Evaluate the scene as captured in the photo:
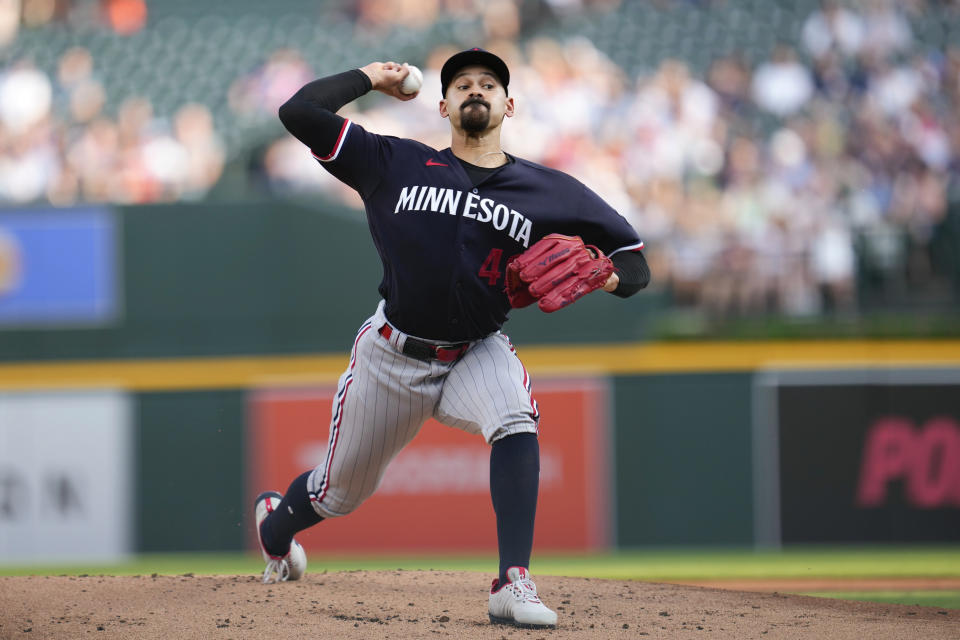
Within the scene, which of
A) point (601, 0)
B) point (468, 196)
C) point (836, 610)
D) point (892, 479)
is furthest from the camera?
point (601, 0)

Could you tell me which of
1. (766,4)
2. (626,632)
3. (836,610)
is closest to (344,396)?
(626,632)

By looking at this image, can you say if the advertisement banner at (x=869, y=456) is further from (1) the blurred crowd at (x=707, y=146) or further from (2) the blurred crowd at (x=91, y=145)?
(2) the blurred crowd at (x=91, y=145)

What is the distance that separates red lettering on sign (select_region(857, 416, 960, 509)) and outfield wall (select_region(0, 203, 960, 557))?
0.01 metres

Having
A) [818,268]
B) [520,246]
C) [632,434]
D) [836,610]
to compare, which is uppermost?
[818,268]

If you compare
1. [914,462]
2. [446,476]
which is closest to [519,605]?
[446,476]

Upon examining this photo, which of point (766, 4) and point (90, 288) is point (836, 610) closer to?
point (90, 288)

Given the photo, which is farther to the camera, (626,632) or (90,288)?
(90,288)

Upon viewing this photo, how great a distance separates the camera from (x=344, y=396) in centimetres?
423

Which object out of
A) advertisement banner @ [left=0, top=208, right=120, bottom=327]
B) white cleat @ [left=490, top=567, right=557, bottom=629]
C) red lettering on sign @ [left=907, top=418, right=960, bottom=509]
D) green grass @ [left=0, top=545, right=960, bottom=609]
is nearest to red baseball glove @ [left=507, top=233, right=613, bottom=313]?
white cleat @ [left=490, top=567, right=557, bottom=629]

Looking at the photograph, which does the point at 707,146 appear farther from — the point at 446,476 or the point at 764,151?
the point at 446,476

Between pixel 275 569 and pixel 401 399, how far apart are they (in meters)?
1.06

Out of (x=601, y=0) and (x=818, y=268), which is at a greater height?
(x=601, y=0)

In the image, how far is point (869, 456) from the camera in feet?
27.1

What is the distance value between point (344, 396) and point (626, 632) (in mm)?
1263
